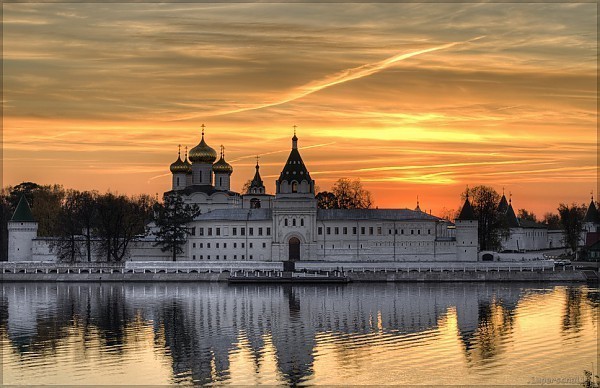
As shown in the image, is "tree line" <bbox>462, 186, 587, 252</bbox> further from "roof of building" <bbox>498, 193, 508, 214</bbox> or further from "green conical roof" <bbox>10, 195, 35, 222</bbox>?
"green conical roof" <bbox>10, 195, 35, 222</bbox>

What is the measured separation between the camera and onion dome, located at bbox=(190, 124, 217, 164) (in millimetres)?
95125

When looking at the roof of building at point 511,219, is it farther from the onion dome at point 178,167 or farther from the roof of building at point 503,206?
the onion dome at point 178,167

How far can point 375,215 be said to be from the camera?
83.3 meters

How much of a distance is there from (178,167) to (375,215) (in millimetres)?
20679

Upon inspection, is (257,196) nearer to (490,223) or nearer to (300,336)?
(490,223)

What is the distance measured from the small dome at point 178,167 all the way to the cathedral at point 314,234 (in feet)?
43.6

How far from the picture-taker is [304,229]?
8256cm

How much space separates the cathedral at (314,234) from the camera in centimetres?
8238

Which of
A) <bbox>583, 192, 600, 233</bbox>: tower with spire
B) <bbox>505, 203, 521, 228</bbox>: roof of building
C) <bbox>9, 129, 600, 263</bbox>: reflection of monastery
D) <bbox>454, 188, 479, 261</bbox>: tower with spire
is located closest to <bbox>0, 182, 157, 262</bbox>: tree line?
<bbox>9, 129, 600, 263</bbox>: reflection of monastery

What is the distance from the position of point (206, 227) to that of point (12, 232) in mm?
13815

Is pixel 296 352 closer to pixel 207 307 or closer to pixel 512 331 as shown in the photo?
pixel 512 331

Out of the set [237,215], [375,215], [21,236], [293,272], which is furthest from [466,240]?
[21,236]

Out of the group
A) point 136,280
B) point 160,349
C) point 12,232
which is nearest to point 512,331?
point 160,349

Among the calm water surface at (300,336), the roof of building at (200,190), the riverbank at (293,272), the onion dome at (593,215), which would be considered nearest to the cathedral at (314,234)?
the riverbank at (293,272)
